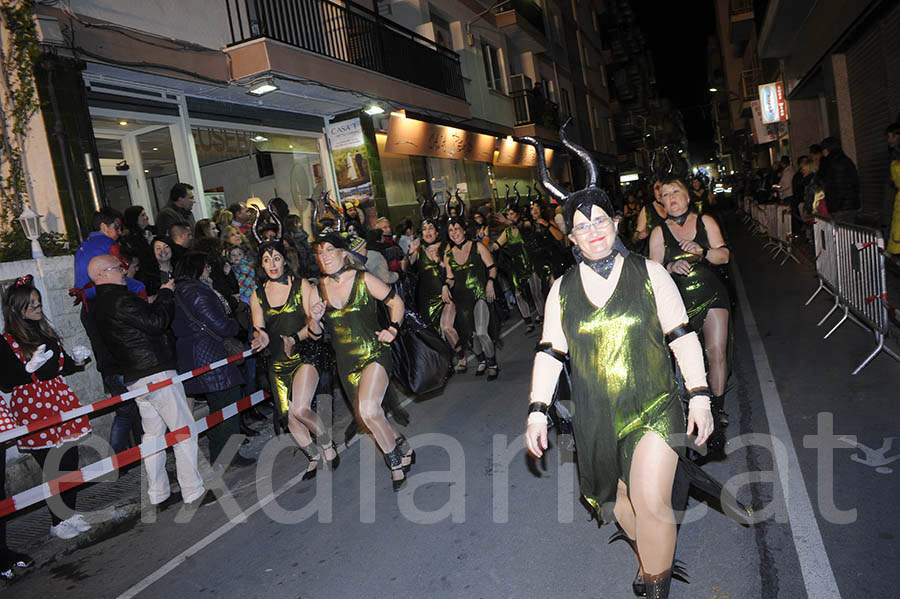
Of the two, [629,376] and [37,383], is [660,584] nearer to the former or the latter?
[629,376]

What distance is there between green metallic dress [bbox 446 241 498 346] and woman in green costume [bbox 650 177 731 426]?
368 cm

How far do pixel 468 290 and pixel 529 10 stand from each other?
2264 centimetres

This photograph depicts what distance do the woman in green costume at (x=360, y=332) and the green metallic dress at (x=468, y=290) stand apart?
3361 mm

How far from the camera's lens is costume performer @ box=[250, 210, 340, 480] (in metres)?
5.81

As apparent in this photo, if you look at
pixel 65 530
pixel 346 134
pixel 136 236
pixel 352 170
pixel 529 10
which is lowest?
pixel 65 530

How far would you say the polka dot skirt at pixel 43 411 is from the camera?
17.1 ft

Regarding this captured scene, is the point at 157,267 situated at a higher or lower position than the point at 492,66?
lower

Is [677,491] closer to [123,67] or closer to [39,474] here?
[39,474]

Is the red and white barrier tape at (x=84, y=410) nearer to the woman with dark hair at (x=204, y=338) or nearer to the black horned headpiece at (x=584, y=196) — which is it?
the woman with dark hair at (x=204, y=338)

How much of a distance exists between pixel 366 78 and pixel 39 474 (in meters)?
9.99

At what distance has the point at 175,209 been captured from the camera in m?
8.46

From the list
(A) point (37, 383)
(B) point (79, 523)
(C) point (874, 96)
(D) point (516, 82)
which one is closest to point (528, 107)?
(D) point (516, 82)

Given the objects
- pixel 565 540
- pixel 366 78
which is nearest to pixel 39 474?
pixel 565 540

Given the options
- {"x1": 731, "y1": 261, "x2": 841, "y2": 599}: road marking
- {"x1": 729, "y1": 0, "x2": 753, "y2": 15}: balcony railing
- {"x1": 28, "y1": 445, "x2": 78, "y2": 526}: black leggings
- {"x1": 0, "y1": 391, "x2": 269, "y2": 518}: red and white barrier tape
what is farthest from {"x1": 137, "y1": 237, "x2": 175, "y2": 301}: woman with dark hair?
{"x1": 729, "y1": 0, "x2": 753, "y2": 15}: balcony railing
